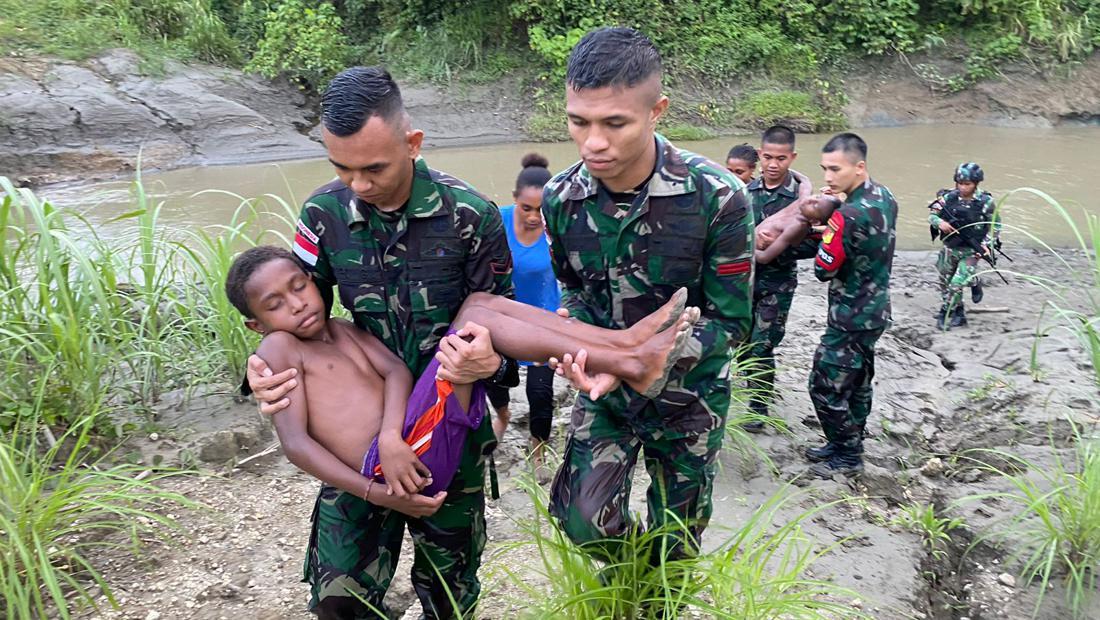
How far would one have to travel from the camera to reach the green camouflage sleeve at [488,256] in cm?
220

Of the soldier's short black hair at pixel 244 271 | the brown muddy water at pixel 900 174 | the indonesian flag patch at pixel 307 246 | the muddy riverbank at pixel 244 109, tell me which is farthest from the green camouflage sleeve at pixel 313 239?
the muddy riverbank at pixel 244 109

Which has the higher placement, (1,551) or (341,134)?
(341,134)

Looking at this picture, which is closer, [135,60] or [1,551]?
[1,551]

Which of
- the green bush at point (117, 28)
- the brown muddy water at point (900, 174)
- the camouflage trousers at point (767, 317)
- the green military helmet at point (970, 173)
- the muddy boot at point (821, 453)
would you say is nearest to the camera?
the muddy boot at point (821, 453)

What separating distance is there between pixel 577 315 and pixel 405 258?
21.6 inches

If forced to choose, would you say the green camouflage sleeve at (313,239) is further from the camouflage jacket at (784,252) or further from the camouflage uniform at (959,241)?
the camouflage uniform at (959,241)

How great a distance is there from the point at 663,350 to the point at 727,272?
1.26ft

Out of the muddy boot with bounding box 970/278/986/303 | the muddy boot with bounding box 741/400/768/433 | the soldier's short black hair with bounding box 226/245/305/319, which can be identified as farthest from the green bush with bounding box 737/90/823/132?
the soldier's short black hair with bounding box 226/245/305/319

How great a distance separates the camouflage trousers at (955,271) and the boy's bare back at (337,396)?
488 cm

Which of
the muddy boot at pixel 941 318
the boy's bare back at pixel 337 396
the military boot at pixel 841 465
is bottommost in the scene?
the military boot at pixel 841 465

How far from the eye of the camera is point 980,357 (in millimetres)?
5172

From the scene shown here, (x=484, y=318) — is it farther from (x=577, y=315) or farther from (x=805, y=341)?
(x=805, y=341)

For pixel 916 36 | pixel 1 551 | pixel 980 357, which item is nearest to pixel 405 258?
pixel 1 551

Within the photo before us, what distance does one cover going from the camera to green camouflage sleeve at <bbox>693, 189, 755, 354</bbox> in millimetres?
2109
